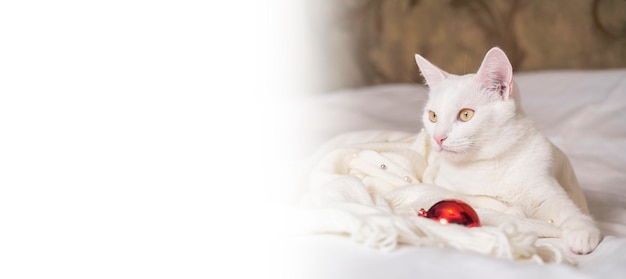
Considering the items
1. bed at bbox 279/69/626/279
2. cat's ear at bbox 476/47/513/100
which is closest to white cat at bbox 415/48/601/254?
cat's ear at bbox 476/47/513/100

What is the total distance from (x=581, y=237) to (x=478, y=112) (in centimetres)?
22

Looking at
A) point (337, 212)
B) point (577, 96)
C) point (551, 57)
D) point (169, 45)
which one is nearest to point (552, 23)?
point (551, 57)

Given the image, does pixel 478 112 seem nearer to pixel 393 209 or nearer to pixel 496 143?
pixel 496 143

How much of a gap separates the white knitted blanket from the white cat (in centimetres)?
5

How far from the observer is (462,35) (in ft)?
7.34

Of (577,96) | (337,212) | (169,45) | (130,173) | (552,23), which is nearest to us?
(337,212)

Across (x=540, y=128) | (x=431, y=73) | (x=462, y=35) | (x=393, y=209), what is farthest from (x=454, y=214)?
(x=462, y=35)

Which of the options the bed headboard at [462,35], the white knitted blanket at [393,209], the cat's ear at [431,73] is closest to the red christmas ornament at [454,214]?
the white knitted blanket at [393,209]

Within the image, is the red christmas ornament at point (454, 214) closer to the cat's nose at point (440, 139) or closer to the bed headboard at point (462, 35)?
the cat's nose at point (440, 139)

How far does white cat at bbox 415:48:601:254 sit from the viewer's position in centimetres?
→ 98

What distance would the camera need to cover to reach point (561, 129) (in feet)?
5.78

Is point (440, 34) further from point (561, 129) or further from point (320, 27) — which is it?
point (561, 129)

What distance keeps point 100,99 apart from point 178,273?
2.32 ft

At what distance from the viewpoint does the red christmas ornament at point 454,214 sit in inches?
35.0
